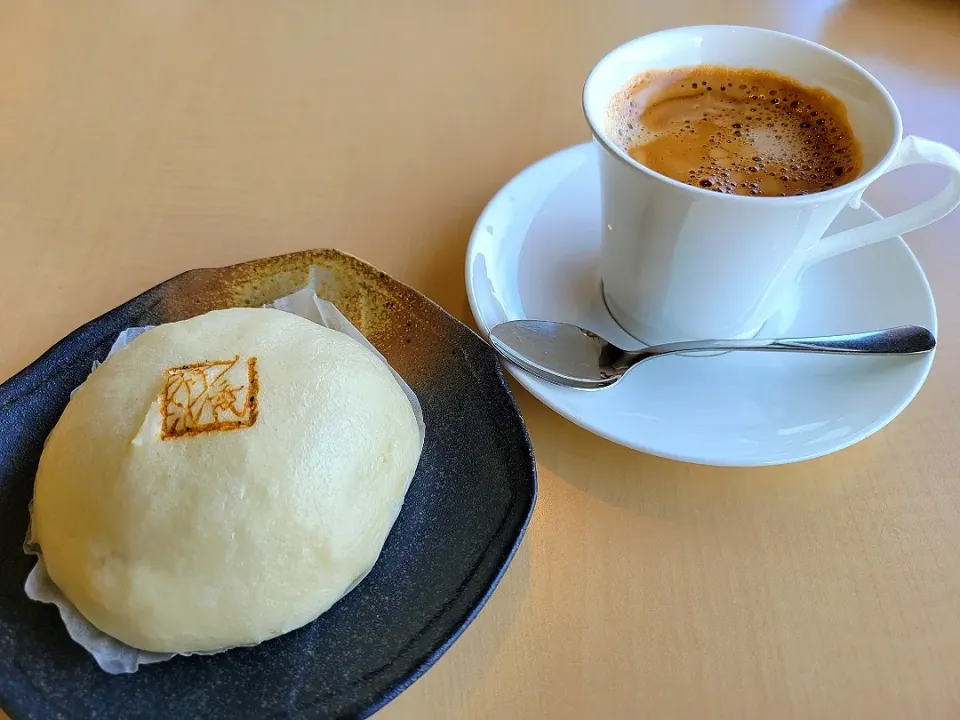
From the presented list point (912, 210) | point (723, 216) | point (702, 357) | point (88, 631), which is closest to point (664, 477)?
point (702, 357)

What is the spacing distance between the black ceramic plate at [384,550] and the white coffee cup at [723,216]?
0.18 meters

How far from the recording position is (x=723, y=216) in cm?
56

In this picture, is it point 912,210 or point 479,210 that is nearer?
point 912,210

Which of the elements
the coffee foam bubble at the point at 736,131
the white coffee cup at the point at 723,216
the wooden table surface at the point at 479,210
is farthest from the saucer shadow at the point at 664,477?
the coffee foam bubble at the point at 736,131

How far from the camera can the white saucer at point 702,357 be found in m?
0.61

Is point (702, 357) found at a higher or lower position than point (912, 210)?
lower

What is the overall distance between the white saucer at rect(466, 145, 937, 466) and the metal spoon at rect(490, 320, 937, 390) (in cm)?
1

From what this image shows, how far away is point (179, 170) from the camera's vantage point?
93 cm

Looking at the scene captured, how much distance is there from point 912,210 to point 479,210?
47cm

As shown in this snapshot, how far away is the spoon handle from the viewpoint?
0.65m

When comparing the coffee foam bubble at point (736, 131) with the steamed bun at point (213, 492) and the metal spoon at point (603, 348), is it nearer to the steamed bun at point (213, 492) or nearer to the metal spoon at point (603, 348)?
the metal spoon at point (603, 348)

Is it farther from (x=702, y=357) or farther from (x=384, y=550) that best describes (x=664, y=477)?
(x=384, y=550)

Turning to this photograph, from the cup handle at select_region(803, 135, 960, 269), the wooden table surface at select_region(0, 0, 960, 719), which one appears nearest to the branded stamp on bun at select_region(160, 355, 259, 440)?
the wooden table surface at select_region(0, 0, 960, 719)

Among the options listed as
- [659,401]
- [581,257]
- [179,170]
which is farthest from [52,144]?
[659,401]
